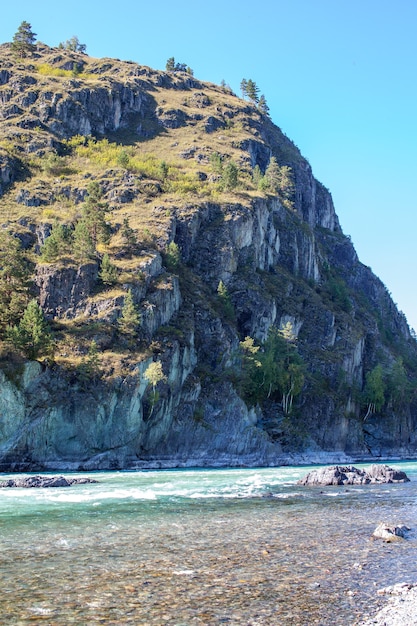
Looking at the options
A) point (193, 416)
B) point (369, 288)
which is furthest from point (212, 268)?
point (369, 288)

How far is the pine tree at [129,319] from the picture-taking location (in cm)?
7788

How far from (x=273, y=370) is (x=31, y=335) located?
43.8m

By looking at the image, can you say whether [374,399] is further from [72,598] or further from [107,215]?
[72,598]

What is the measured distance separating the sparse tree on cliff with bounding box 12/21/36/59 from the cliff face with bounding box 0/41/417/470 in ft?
20.8

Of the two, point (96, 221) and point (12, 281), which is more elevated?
point (96, 221)

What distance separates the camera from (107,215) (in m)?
107

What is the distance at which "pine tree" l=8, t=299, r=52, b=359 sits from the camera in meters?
66.8

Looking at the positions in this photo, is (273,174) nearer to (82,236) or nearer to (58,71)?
(58,71)

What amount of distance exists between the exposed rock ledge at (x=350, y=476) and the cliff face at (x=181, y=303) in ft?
96.6

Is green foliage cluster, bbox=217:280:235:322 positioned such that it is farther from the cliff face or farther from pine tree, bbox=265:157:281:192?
pine tree, bbox=265:157:281:192

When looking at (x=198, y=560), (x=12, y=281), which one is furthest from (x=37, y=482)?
(x=12, y=281)

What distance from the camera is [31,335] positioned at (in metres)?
68.2

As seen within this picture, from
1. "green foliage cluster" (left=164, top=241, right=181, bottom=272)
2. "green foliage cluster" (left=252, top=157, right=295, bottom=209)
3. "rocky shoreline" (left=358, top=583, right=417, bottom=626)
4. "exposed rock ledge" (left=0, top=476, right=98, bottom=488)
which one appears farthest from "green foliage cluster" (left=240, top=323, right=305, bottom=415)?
"rocky shoreline" (left=358, top=583, right=417, bottom=626)

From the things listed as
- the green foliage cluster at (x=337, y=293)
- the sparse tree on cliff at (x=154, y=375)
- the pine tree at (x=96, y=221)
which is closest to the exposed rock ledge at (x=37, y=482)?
the sparse tree on cliff at (x=154, y=375)
